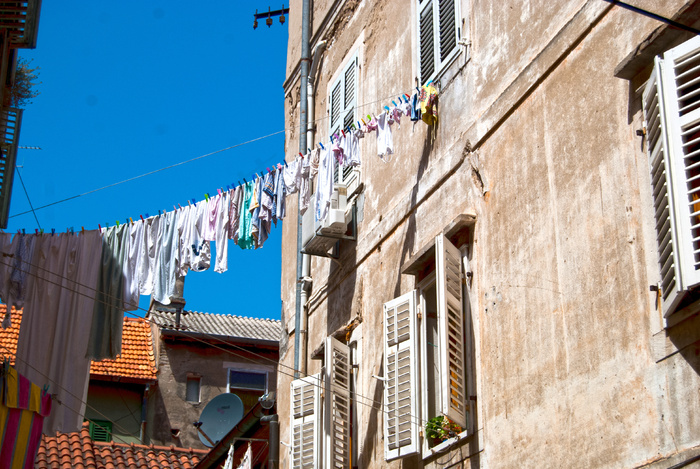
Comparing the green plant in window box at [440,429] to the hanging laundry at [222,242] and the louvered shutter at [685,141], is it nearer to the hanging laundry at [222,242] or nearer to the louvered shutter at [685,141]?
the louvered shutter at [685,141]

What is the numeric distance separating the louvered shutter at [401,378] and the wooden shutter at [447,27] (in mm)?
2350

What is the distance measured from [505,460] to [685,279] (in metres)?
2.42

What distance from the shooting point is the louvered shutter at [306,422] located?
32.2 feet

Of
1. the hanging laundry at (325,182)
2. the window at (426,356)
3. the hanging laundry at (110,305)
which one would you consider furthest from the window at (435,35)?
the hanging laundry at (110,305)

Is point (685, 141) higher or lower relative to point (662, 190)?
higher

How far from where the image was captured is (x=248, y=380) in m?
23.6

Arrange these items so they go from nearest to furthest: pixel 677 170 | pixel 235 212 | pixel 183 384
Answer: pixel 677 170
pixel 235 212
pixel 183 384

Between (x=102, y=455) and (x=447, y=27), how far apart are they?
11667 mm

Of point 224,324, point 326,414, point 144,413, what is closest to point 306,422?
point 326,414

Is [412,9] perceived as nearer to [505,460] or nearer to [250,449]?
[505,460]

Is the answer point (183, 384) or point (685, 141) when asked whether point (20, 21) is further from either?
point (183, 384)

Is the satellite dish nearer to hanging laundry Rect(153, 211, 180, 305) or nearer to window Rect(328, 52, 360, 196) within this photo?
hanging laundry Rect(153, 211, 180, 305)

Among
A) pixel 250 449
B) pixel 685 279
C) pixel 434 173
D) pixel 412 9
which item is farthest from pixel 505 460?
pixel 250 449

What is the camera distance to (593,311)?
223 inches
